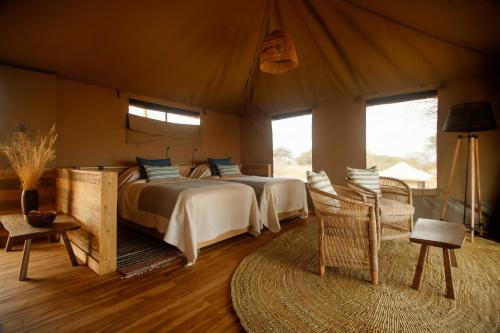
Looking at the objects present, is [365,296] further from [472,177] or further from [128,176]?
[128,176]

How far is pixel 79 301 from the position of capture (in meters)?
1.58

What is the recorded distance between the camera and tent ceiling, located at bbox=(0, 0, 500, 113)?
2.43 metres

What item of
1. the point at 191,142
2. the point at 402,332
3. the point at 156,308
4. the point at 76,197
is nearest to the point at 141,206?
the point at 76,197

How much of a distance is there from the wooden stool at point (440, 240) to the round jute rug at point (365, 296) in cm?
10

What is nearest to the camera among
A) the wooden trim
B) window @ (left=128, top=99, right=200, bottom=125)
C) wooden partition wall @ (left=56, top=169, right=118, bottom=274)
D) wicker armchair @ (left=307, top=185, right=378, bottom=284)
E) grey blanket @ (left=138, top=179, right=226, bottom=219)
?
wicker armchair @ (left=307, top=185, right=378, bottom=284)

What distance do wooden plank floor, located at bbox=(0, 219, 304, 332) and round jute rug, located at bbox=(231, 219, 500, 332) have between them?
176 mm

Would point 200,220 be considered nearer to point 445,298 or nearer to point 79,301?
point 79,301

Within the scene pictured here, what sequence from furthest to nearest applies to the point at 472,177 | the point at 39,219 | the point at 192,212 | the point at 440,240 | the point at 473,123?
the point at 472,177, the point at 473,123, the point at 192,212, the point at 39,219, the point at 440,240

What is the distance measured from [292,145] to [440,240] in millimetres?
3544

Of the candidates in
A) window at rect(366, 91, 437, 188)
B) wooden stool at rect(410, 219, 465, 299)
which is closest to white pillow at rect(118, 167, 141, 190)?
wooden stool at rect(410, 219, 465, 299)

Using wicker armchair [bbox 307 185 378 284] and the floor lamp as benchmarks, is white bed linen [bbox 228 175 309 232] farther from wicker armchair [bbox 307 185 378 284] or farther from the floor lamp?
the floor lamp

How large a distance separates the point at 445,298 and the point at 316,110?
3.45 meters

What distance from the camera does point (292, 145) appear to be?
495 centimetres

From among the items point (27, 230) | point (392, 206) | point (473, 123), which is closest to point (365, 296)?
point (392, 206)
